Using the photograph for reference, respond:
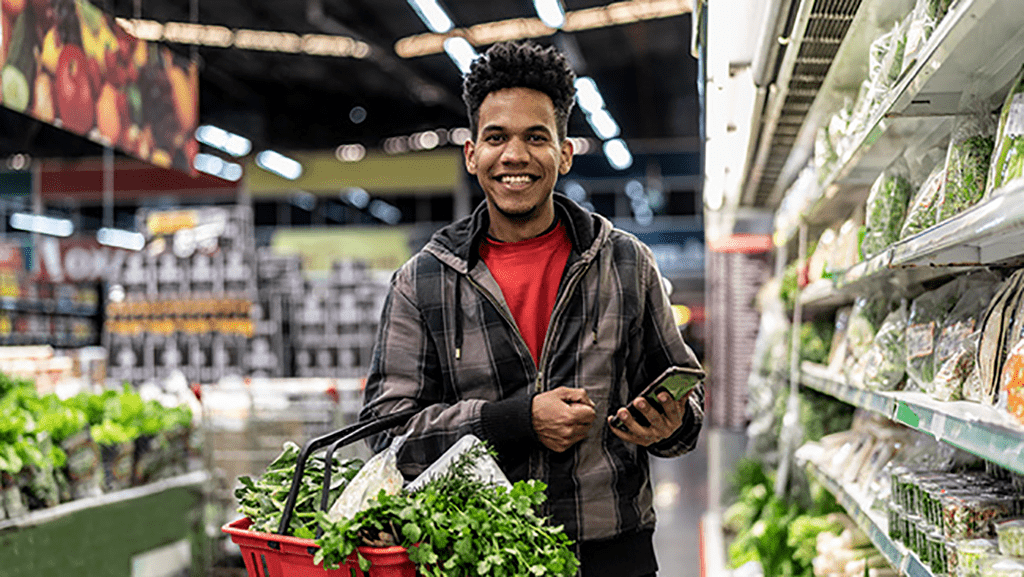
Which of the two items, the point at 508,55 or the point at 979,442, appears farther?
the point at 508,55

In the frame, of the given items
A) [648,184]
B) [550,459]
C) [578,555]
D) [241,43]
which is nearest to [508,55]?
[550,459]

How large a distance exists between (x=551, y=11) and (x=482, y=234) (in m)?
6.25

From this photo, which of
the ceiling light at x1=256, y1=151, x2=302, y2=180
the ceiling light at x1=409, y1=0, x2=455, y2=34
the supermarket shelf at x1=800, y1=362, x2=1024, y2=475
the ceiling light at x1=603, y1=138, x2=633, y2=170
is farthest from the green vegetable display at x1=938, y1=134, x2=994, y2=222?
the ceiling light at x1=256, y1=151, x2=302, y2=180

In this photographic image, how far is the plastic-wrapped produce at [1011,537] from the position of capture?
1.72 metres

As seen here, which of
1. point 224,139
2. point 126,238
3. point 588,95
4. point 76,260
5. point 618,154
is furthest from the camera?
point 126,238

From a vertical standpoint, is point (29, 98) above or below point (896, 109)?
above

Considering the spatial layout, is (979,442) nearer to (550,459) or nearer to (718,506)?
(550,459)

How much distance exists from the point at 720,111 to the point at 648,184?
16.2 meters

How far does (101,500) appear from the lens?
3.84m

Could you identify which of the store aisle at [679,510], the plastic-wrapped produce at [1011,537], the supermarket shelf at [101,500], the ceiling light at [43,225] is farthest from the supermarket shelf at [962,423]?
the ceiling light at [43,225]

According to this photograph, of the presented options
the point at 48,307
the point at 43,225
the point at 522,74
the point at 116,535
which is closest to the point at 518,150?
the point at 522,74

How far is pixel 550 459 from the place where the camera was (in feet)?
6.70

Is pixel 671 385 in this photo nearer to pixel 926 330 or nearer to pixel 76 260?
pixel 926 330

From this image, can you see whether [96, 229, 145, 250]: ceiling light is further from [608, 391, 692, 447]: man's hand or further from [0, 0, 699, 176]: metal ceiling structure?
[608, 391, 692, 447]: man's hand
